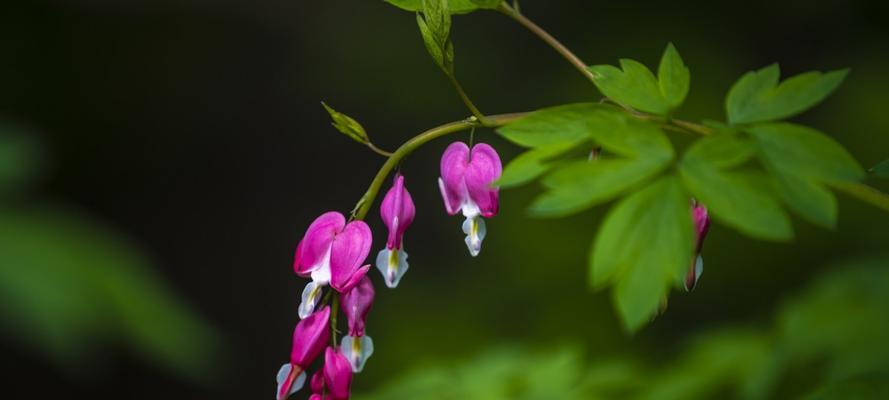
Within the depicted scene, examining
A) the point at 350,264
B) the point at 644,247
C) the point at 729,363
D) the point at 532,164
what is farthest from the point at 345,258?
the point at 729,363

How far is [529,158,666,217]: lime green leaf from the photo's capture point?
104 centimetres

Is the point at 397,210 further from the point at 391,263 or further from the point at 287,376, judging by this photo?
the point at 287,376

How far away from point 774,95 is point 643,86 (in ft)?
0.52

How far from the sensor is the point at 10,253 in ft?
8.89

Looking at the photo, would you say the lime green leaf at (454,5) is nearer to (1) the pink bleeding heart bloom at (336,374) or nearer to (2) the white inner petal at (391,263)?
(2) the white inner petal at (391,263)

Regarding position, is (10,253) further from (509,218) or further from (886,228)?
(886,228)

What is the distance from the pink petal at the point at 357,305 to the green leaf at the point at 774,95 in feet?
1.74

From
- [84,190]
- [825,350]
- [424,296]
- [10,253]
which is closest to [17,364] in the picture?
[84,190]

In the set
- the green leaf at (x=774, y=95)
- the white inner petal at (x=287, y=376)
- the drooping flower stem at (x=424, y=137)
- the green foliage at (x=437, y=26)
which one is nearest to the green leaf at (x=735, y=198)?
the green leaf at (x=774, y=95)

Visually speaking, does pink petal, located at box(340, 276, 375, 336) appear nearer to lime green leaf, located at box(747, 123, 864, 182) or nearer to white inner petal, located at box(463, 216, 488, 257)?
white inner petal, located at box(463, 216, 488, 257)

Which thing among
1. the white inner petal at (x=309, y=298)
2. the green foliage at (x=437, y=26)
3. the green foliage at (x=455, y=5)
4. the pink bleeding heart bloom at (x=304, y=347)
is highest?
the green foliage at (x=455, y=5)

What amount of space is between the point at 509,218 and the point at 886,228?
70.9 inches

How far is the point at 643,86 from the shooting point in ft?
4.09

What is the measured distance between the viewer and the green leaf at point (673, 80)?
4.04 ft
